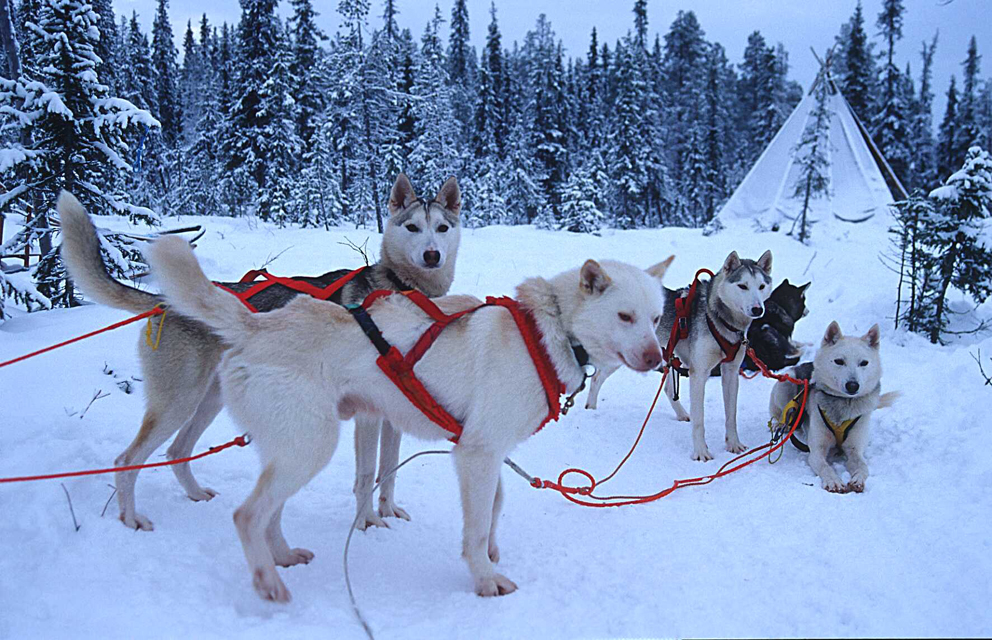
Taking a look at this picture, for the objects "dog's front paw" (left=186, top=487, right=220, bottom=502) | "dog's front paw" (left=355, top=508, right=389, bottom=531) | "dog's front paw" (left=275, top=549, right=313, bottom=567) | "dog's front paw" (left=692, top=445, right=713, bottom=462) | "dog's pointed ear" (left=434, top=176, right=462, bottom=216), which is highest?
"dog's pointed ear" (left=434, top=176, right=462, bottom=216)

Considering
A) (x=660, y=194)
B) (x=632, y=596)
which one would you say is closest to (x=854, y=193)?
(x=660, y=194)

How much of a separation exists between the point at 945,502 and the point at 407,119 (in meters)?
27.4

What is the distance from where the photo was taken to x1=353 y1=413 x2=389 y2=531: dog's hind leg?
389 centimetres

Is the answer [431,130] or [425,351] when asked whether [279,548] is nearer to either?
[425,351]

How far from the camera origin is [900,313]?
9469mm

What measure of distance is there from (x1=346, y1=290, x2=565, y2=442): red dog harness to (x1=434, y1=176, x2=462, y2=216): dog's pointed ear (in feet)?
7.03

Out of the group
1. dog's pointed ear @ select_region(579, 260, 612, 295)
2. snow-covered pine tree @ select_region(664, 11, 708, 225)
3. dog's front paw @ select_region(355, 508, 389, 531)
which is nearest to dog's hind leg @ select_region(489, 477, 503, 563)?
dog's front paw @ select_region(355, 508, 389, 531)

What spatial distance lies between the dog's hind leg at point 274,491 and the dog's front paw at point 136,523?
1.06 meters

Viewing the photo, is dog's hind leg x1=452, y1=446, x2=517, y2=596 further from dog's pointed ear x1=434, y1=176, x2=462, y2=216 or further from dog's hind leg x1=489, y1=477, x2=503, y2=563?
dog's pointed ear x1=434, y1=176, x2=462, y2=216

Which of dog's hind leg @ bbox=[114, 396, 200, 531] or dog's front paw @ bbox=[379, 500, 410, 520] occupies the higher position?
dog's hind leg @ bbox=[114, 396, 200, 531]

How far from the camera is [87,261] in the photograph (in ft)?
10.9

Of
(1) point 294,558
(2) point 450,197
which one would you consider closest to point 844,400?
(2) point 450,197

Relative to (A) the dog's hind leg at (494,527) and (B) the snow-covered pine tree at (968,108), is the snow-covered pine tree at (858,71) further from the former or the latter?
(A) the dog's hind leg at (494,527)

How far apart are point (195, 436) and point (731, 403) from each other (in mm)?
5161
